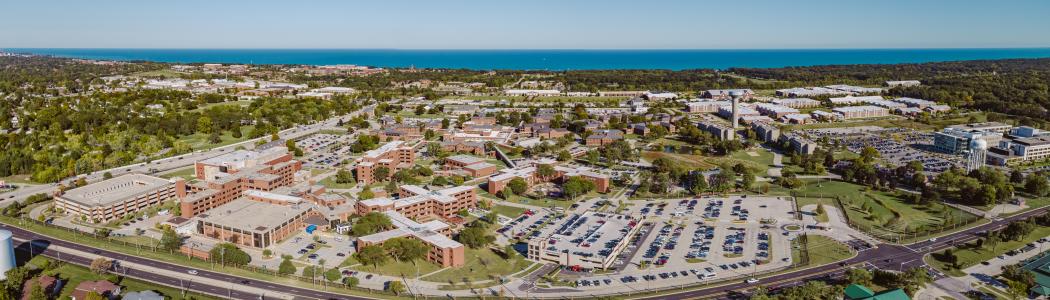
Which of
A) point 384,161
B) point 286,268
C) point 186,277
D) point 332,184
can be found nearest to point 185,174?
point 332,184

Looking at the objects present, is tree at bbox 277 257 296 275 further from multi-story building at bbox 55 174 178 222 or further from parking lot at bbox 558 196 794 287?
multi-story building at bbox 55 174 178 222

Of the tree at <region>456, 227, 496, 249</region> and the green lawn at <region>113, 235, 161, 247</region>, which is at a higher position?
the tree at <region>456, 227, 496, 249</region>

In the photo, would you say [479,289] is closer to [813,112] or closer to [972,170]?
[972,170]

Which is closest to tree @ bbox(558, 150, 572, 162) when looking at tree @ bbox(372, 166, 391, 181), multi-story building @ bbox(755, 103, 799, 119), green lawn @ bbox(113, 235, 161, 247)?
tree @ bbox(372, 166, 391, 181)

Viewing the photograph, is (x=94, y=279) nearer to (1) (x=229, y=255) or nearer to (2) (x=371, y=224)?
(1) (x=229, y=255)

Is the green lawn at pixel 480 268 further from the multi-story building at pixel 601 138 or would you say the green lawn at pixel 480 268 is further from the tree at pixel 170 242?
the multi-story building at pixel 601 138

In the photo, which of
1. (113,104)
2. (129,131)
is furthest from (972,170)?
(113,104)

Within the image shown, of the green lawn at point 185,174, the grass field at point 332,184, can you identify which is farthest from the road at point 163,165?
the grass field at point 332,184
